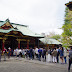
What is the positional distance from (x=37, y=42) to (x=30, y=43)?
2.25 m

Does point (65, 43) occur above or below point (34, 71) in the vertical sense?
above

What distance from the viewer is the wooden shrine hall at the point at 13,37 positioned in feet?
68.5

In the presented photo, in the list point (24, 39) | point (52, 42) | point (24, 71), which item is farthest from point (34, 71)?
point (52, 42)

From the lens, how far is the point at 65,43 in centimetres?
1211

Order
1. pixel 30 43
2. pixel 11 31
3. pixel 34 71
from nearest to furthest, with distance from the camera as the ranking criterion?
pixel 34 71
pixel 11 31
pixel 30 43

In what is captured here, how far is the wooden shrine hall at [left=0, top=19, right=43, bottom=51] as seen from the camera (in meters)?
20.9

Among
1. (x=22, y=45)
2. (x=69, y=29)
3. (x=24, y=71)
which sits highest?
(x=69, y=29)

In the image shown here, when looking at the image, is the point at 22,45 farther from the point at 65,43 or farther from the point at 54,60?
the point at 65,43

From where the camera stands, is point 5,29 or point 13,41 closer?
point 5,29

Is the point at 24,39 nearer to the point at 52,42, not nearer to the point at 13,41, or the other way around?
the point at 13,41

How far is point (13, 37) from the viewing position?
23922 millimetres

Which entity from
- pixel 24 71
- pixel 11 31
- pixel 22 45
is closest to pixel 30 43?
pixel 22 45

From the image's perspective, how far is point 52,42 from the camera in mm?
34812

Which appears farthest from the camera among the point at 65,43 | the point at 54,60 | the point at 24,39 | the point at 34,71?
the point at 24,39
